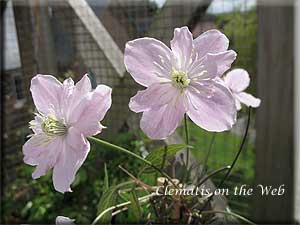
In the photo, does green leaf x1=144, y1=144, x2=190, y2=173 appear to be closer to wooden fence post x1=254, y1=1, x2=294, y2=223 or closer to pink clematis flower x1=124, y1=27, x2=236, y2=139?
pink clematis flower x1=124, y1=27, x2=236, y2=139

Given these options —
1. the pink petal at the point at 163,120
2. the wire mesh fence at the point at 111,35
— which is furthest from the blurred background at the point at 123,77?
the pink petal at the point at 163,120

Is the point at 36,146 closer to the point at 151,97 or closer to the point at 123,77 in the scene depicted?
the point at 151,97

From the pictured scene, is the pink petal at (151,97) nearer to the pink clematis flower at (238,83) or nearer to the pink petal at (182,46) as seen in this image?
the pink petal at (182,46)

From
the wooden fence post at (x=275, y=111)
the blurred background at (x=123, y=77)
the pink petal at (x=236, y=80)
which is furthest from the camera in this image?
the wooden fence post at (x=275, y=111)

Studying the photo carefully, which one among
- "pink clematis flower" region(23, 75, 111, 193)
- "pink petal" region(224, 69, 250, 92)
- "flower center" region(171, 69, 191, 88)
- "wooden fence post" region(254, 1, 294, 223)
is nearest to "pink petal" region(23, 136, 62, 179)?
"pink clematis flower" region(23, 75, 111, 193)

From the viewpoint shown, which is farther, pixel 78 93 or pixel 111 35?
pixel 111 35

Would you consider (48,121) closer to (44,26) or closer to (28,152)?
(28,152)

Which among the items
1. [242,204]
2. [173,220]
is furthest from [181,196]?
[242,204]

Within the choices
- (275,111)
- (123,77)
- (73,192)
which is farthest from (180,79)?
(275,111)

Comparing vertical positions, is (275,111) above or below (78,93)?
below
